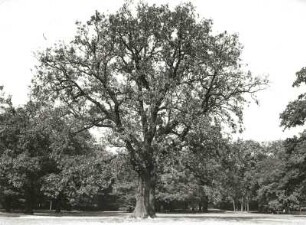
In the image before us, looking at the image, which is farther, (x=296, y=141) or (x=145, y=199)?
(x=296, y=141)

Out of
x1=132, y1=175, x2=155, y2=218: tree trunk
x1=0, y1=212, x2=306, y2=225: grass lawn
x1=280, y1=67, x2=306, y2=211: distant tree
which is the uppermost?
x1=280, y1=67, x2=306, y2=211: distant tree

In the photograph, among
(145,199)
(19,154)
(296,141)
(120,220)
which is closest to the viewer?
(120,220)

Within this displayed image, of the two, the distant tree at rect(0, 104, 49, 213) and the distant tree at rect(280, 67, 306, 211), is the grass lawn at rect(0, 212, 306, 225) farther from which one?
the distant tree at rect(0, 104, 49, 213)

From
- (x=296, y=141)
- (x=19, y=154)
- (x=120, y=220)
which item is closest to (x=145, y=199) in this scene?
(x=120, y=220)

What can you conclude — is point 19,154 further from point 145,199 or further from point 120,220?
point 120,220

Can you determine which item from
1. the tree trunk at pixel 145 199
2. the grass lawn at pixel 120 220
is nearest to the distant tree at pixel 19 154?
the grass lawn at pixel 120 220

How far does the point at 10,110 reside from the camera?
52688 millimetres

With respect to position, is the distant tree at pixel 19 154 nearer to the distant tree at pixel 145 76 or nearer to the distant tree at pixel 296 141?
the distant tree at pixel 145 76

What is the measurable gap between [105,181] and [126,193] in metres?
60.5

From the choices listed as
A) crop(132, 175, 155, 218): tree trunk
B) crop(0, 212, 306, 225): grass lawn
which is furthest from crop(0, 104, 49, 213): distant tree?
crop(132, 175, 155, 218): tree trunk

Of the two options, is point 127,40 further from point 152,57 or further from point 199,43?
point 199,43

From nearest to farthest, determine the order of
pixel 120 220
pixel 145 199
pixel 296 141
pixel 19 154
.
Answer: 1. pixel 120 220
2. pixel 145 199
3. pixel 296 141
4. pixel 19 154

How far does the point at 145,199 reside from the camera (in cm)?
3594

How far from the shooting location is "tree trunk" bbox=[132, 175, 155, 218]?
35.3 meters
